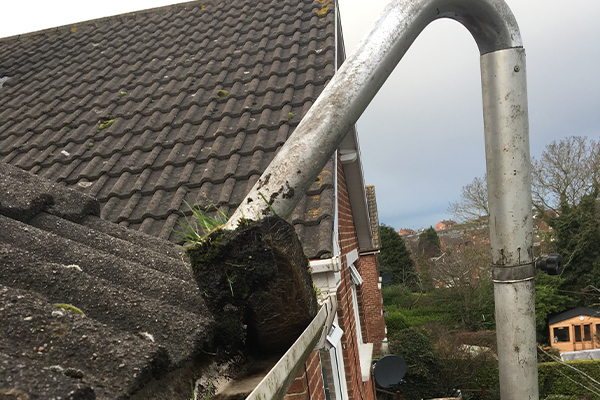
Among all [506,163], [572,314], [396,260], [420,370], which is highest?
[506,163]

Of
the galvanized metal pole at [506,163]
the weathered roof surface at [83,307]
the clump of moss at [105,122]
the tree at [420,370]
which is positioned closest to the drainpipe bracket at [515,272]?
the galvanized metal pole at [506,163]

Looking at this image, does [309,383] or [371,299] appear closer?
[309,383]

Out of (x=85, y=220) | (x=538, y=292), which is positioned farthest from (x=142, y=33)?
(x=538, y=292)

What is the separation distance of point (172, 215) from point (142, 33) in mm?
4727

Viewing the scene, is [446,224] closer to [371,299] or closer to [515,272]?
[371,299]

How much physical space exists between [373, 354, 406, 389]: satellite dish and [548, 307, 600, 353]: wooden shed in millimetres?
13821

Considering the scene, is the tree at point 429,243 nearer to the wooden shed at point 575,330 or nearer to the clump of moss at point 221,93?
the wooden shed at point 575,330

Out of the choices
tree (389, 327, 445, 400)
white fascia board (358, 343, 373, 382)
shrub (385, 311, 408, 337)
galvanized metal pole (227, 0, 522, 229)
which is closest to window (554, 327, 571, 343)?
shrub (385, 311, 408, 337)

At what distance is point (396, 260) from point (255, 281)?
1215 inches

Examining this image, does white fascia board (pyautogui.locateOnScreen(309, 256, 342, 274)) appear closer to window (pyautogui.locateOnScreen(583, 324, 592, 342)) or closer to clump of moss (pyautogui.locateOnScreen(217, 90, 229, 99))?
clump of moss (pyautogui.locateOnScreen(217, 90, 229, 99))

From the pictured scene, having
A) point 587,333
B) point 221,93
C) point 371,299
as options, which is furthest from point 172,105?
point 587,333

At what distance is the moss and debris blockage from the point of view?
1.24m

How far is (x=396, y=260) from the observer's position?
31141 millimetres

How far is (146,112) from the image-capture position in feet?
17.2
